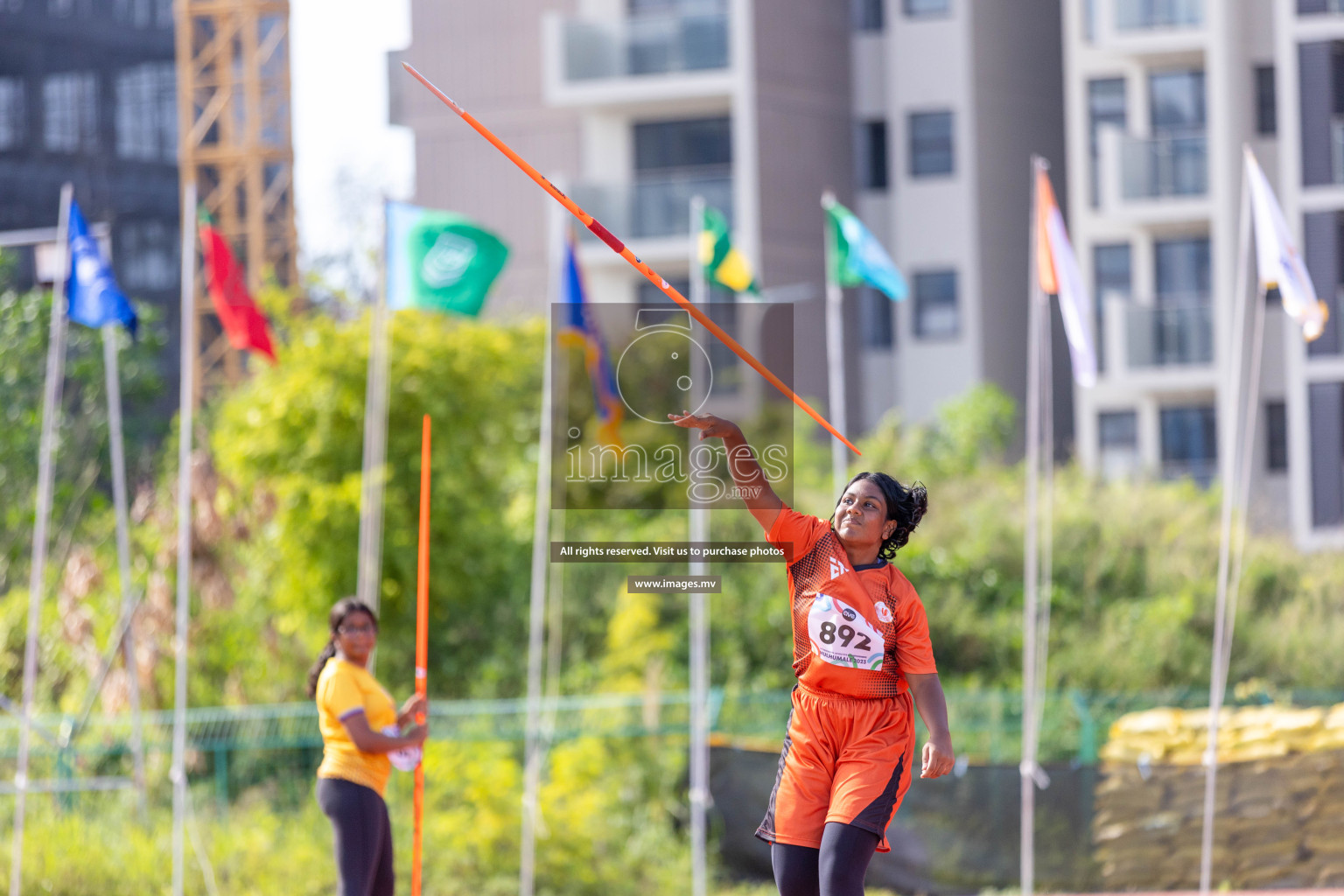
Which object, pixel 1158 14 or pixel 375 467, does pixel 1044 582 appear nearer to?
pixel 375 467

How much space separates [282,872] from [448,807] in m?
1.26

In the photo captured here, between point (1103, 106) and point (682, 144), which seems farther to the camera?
point (682, 144)

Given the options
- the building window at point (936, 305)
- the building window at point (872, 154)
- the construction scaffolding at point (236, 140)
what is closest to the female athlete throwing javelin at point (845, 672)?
the building window at point (936, 305)

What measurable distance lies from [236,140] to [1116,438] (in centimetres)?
2535

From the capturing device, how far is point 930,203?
28.5 m

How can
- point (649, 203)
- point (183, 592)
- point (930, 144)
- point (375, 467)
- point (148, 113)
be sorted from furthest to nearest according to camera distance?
point (148, 113)
point (930, 144)
point (649, 203)
point (375, 467)
point (183, 592)

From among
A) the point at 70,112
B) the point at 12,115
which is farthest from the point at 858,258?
the point at 70,112

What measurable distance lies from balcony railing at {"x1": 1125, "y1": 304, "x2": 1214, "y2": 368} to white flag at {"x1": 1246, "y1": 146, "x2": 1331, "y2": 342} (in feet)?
49.3

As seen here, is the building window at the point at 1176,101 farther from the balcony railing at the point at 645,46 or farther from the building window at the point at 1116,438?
the balcony railing at the point at 645,46

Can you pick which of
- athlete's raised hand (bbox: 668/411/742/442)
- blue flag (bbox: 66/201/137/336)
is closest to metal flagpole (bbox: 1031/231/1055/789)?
blue flag (bbox: 66/201/137/336)

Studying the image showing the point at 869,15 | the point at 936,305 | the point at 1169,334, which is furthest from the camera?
the point at 869,15

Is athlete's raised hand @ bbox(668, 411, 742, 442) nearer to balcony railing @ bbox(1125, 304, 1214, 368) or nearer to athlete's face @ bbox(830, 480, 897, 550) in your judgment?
athlete's face @ bbox(830, 480, 897, 550)

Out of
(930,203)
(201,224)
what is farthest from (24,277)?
(201,224)

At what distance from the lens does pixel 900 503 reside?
5477 mm
